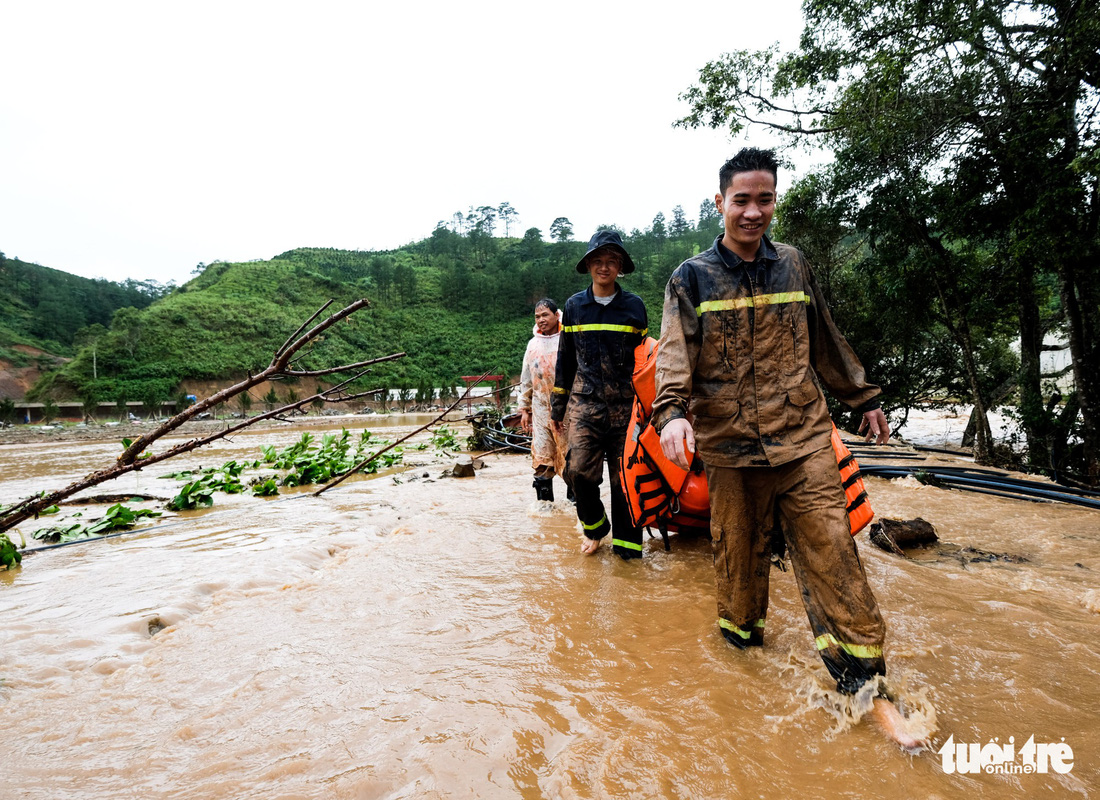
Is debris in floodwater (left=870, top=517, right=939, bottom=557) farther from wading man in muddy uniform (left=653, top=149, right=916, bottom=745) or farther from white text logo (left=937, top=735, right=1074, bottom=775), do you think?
white text logo (left=937, top=735, right=1074, bottom=775)

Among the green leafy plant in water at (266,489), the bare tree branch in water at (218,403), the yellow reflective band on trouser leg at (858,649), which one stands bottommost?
the green leafy plant in water at (266,489)

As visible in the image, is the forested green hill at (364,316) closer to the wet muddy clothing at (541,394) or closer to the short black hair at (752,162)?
the wet muddy clothing at (541,394)

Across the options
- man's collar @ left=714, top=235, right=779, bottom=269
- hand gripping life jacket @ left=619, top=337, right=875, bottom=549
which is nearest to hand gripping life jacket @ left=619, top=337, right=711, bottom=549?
hand gripping life jacket @ left=619, top=337, right=875, bottom=549

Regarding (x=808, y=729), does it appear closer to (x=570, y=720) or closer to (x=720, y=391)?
(x=570, y=720)

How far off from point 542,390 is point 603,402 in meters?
1.78

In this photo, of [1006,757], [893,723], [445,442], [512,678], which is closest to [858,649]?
[893,723]

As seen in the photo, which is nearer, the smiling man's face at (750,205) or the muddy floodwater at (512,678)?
the muddy floodwater at (512,678)

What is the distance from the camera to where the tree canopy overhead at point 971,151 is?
6504mm

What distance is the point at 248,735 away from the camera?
1.78 m

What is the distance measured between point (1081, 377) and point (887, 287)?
158 inches

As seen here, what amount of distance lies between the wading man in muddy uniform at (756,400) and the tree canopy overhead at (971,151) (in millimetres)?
5648

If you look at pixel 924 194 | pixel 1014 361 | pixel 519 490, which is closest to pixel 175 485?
pixel 519 490

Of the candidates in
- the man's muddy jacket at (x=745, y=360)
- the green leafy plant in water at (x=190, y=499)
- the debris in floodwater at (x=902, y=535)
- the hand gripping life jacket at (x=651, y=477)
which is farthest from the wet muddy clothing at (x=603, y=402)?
the green leafy plant in water at (x=190, y=499)

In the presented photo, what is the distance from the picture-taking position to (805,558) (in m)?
2.02
